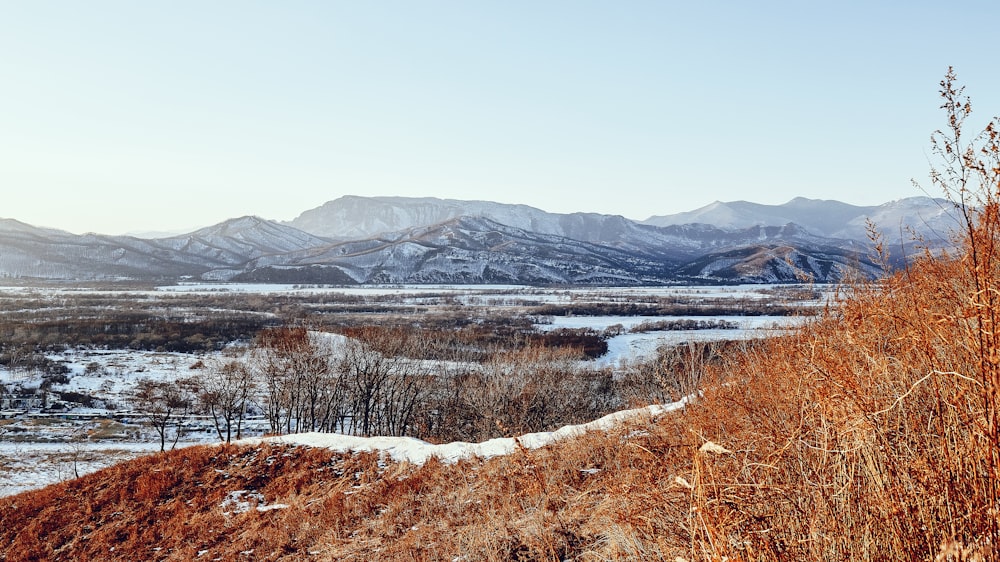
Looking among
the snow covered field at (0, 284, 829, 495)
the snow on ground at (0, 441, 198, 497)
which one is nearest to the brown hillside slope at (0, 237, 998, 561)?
the snow covered field at (0, 284, 829, 495)

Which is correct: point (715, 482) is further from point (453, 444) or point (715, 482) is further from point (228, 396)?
point (228, 396)

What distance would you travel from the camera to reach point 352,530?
360 inches

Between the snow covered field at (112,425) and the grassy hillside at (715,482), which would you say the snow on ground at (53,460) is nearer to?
the snow covered field at (112,425)

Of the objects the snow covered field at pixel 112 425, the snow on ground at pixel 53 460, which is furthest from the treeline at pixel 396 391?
the snow on ground at pixel 53 460

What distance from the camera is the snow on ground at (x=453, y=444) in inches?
470

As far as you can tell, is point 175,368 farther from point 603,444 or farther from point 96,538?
point 603,444

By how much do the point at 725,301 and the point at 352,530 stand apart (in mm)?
109841

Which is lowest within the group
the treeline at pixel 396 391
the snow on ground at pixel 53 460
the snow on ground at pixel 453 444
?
the snow on ground at pixel 53 460

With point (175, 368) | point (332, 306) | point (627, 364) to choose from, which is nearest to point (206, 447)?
point (627, 364)

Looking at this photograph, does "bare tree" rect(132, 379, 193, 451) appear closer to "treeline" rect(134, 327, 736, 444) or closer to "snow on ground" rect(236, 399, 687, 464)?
"treeline" rect(134, 327, 736, 444)

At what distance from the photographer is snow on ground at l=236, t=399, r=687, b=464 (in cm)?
1195

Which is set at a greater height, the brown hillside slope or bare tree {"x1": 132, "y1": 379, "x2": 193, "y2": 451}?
the brown hillside slope

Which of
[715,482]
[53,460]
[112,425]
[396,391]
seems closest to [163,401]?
[112,425]

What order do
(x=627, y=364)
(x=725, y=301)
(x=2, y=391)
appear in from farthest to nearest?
1. (x=725, y=301)
2. (x=627, y=364)
3. (x=2, y=391)
